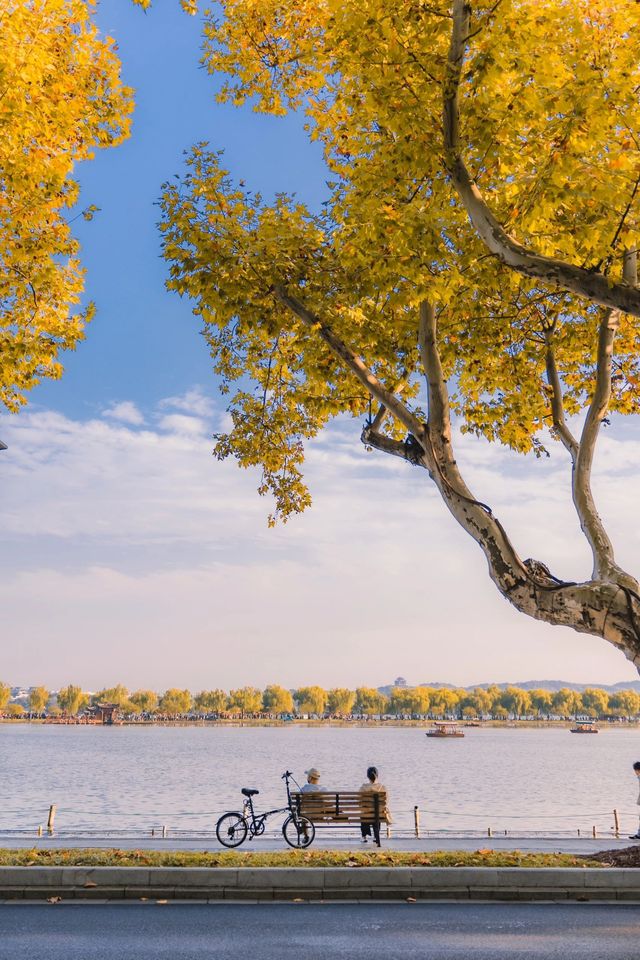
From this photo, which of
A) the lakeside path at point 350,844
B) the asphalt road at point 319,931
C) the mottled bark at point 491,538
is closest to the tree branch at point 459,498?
the mottled bark at point 491,538

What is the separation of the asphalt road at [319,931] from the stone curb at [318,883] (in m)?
0.42

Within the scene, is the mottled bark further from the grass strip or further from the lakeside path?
the lakeside path

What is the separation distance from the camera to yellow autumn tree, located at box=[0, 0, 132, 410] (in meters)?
12.4

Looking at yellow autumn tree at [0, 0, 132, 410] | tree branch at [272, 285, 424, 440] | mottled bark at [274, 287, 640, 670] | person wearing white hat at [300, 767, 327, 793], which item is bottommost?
person wearing white hat at [300, 767, 327, 793]

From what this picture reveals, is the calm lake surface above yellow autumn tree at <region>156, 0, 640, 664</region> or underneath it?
underneath

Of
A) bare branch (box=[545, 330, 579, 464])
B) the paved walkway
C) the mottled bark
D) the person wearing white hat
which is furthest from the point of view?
the person wearing white hat

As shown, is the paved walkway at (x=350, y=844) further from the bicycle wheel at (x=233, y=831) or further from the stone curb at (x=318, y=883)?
the stone curb at (x=318, y=883)

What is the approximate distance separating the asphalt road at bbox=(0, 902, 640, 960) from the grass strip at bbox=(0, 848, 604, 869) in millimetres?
1428

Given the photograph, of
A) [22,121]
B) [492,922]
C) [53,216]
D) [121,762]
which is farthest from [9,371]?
[121,762]

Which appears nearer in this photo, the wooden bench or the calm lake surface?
the wooden bench

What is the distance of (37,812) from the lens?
43.1m

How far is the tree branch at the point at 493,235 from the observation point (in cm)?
990

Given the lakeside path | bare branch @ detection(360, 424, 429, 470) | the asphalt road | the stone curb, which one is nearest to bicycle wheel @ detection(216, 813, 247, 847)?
the lakeside path

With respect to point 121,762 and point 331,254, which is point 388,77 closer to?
point 331,254
